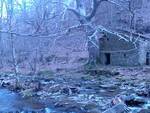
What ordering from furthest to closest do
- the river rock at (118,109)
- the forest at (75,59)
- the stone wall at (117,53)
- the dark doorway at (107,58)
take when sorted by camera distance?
the dark doorway at (107,58)
the stone wall at (117,53)
the forest at (75,59)
the river rock at (118,109)

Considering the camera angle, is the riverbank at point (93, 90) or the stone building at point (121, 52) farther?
the stone building at point (121, 52)

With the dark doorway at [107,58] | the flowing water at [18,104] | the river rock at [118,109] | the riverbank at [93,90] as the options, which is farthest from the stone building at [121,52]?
the river rock at [118,109]

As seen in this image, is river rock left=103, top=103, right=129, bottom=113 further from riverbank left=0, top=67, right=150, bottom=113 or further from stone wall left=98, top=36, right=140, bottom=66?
stone wall left=98, top=36, right=140, bottom=66

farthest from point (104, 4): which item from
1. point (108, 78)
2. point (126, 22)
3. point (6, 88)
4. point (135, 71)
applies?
point (6, 88)

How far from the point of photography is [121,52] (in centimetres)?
3366

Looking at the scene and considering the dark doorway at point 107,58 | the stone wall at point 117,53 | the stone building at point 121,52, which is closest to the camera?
the stone building at point 121,52

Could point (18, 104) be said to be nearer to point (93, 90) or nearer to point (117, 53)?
point (93, 90)

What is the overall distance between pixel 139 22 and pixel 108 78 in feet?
A: 47.7

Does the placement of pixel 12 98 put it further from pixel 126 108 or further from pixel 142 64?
pixel 142 64

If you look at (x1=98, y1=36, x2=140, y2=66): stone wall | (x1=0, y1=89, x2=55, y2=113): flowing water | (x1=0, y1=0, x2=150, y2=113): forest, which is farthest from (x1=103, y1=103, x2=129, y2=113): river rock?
(x1=98, y1=36, x2=140, y2=66): stone wall

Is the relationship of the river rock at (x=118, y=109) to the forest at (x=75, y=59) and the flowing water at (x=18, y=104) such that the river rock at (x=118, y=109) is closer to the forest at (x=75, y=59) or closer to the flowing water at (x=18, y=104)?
the forest at (x=75, y=59)

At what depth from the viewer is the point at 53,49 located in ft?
137

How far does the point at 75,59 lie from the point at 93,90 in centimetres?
1647

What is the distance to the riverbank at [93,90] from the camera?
16719mm
